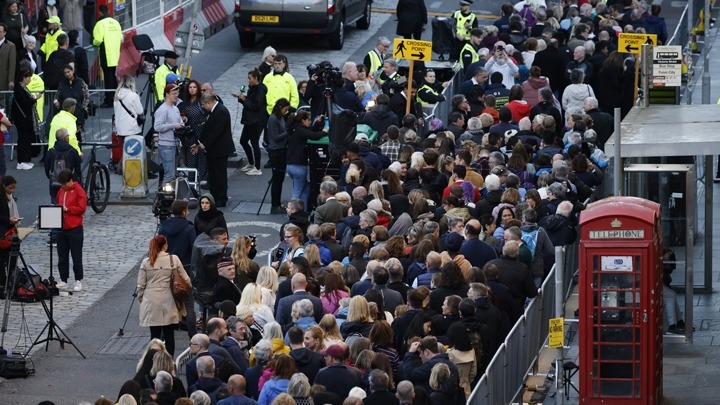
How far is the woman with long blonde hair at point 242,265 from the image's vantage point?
67.5ft

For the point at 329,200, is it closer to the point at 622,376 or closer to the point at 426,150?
the point at 426,150

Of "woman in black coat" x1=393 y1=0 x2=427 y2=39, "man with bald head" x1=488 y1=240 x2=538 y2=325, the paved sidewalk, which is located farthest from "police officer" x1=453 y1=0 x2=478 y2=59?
"man with bald head" x1=488 y1=240 x2=538 y2=325

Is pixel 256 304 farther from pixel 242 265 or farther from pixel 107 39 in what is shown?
pixel 107 39

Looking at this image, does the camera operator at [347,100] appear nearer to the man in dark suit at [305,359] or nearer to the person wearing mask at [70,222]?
the person wearing mask at [70,222]

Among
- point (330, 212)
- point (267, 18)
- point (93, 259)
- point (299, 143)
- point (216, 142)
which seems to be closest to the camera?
point (330, 212)

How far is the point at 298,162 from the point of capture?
26391 mm

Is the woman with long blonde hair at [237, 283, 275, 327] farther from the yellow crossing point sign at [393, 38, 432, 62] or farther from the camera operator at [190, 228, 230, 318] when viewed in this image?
the yellow crossing point sign at [393, 38, 432, 62]

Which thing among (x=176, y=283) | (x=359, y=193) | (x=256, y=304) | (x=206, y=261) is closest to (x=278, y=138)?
(x=359, y=193)

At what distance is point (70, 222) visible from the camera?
76.3 feet

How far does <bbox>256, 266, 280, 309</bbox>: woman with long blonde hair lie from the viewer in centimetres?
1917

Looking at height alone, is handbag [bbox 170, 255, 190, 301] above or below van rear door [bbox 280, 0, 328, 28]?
below

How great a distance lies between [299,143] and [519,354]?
7847 millimetres

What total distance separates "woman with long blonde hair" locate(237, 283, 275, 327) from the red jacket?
15.8 feet

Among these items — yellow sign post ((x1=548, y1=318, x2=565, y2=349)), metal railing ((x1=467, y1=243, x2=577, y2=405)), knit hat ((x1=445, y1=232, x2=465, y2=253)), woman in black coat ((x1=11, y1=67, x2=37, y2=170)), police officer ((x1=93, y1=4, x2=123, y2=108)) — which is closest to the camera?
yellow sign post ((x1=548, y1=318, x2=565, y2=349))
